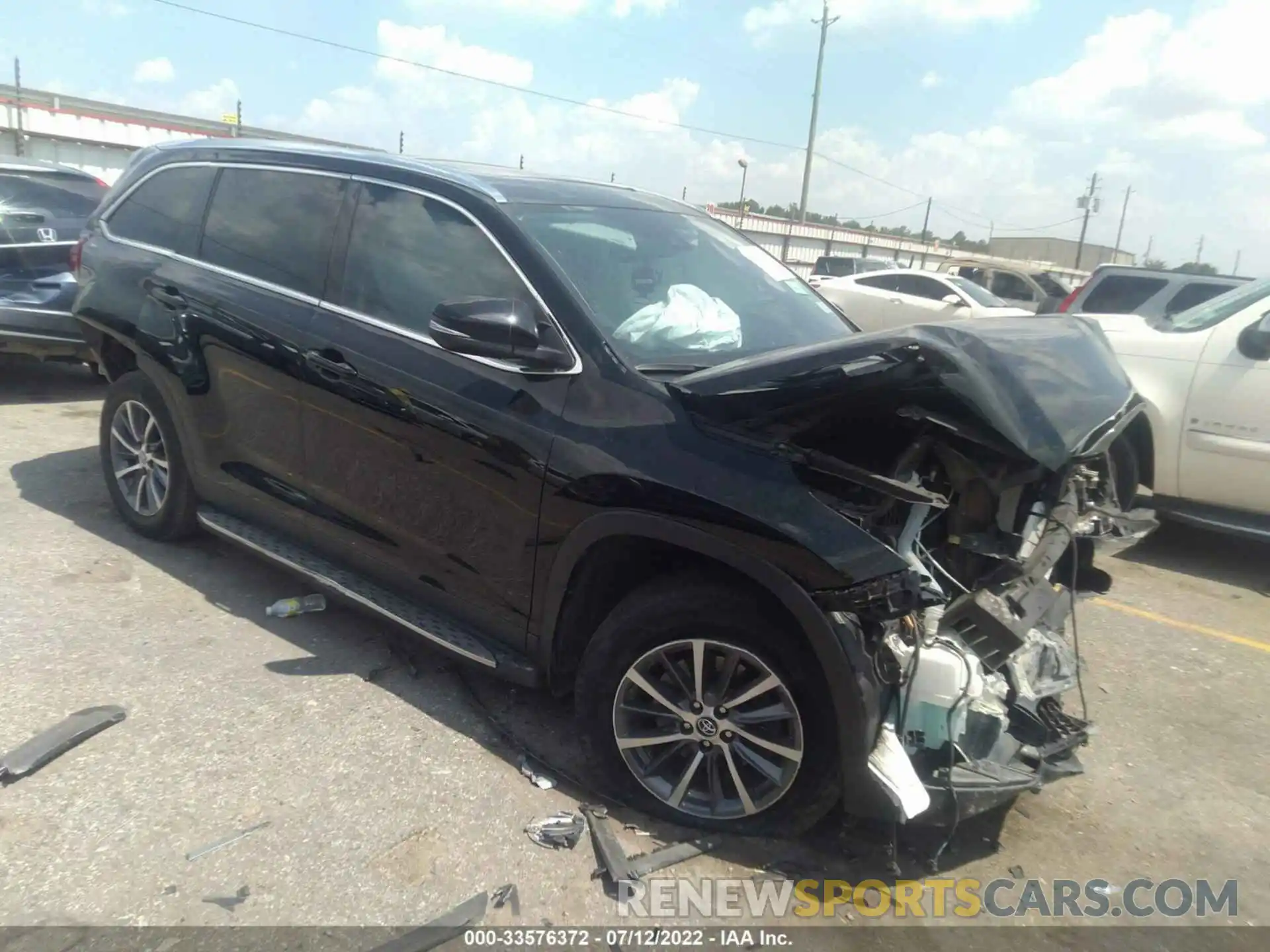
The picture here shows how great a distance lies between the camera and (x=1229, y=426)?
18.7 feet

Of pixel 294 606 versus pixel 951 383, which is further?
pixel 294 606

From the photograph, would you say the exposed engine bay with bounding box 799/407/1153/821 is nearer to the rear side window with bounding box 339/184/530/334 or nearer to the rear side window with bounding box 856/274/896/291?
the rear side window with bounding box 339/184/530/334

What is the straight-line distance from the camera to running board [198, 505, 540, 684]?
327 centimetres

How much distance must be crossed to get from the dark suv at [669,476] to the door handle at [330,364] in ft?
0.05

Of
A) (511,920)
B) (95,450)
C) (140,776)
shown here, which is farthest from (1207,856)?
(95,450)

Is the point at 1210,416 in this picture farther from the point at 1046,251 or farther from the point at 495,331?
the point at 1046,251

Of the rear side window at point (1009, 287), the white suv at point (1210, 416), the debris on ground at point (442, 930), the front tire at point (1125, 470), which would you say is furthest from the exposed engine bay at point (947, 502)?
the rear side window at point (1009, 287)

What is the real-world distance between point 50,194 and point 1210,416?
8.78 meters

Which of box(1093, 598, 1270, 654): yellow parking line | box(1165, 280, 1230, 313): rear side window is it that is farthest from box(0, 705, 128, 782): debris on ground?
box(1165, 280, 1230, 313): rear side window

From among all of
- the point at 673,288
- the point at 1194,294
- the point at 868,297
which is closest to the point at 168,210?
the point at 673,288

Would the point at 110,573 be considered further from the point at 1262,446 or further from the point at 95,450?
the point at 1262,446

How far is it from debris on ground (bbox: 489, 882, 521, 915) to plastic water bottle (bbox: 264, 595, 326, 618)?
1995mm

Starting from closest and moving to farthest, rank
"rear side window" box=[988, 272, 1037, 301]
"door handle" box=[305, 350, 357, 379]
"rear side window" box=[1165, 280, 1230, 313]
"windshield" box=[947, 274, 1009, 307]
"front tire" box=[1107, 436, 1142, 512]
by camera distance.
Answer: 1. "door handle" box=[305, 350, 357, 379]
2. "front tire" box=[1107, 436, 1142, 512]
3. "rear side window" box=[1165, 280, 1230, 313]
4. "windshield" box=[947, 274, 1009, 307]
5. "rear side window" box=[988, 272, 1037, 301]

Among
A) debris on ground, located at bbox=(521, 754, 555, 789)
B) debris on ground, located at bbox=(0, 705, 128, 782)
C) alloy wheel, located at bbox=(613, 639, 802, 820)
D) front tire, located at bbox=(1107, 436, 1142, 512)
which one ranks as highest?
front tire, located at bbox=(1107, 436, 1142, 512)
